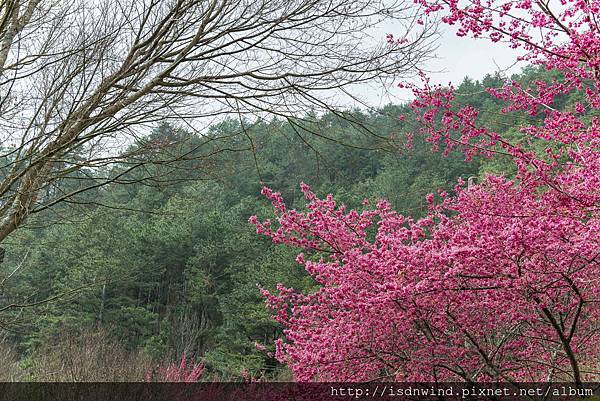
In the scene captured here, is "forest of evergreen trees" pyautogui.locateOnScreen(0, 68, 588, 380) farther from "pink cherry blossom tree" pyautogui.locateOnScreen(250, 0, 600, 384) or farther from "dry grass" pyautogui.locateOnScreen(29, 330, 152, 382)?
"pink cherry blossom tree" pyautogui.locateOnScreen(250, 0, 600, 384)

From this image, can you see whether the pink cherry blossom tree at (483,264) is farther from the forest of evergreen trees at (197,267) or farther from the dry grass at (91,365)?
the forest of evergreen trees at (197,267)

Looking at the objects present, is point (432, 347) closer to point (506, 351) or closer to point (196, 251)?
point (506, 351)

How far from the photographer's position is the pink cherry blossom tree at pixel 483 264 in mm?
3086

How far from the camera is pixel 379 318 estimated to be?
3.93m

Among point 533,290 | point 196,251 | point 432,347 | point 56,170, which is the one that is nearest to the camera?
point 56,170

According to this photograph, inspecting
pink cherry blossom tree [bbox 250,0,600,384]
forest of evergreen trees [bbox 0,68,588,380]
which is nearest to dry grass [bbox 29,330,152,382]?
pink cherry blossom tree [bbox 250,0,600,384]

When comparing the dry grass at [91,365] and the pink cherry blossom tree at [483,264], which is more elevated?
the pink cherry blossom tree at [483,264]

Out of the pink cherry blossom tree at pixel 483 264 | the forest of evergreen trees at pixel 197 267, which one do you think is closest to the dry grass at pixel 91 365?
the pink cherry blossom tree at pixel 483 264

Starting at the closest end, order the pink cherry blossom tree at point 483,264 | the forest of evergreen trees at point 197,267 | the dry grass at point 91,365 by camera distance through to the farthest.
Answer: the pink cherry blossom tree at point 483,264 → the dry grass at point 91,365 → the forest of evergreen trees at point 197,267

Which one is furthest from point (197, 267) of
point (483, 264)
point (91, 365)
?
point (483, 264)

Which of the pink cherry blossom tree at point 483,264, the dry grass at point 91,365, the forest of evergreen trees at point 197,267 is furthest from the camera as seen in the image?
the forest of evergreen trees at point 197,267

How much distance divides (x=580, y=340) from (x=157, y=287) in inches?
1021

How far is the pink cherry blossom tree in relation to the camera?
309cm

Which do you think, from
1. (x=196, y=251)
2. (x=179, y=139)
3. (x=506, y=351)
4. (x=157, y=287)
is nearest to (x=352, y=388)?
(x=506, y=351)
